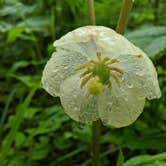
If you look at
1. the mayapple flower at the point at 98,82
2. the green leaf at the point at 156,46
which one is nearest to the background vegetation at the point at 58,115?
the green leaf at the point at 156,46

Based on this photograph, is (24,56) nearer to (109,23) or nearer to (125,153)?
(109,23)

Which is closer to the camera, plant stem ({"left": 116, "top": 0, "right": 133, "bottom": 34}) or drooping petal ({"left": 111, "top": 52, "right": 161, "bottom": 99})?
drooping petal ({"left": 111, "top": 52, "right": 161, "bottom": 99})

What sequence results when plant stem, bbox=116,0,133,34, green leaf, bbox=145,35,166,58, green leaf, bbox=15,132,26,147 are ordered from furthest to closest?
1. green leaf, bbox=15,132,26,147
2. green leaf, bbox=145,35,166,58
3. plant stem, bbox=116,0,133,34

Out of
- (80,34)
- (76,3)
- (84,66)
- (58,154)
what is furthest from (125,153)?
(80,34)

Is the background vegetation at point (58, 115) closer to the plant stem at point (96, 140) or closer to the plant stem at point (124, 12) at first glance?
the plant stem at point (96, 140)

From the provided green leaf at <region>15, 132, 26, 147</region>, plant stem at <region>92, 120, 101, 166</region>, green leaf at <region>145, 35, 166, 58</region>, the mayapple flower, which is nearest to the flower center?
the mayapple flower

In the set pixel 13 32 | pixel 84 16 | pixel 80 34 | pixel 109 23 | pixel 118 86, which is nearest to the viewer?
pixel 80 34

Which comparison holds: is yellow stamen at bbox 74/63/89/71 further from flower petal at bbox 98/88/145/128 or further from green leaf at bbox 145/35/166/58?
green leaf at bbox 145/35/166/58
